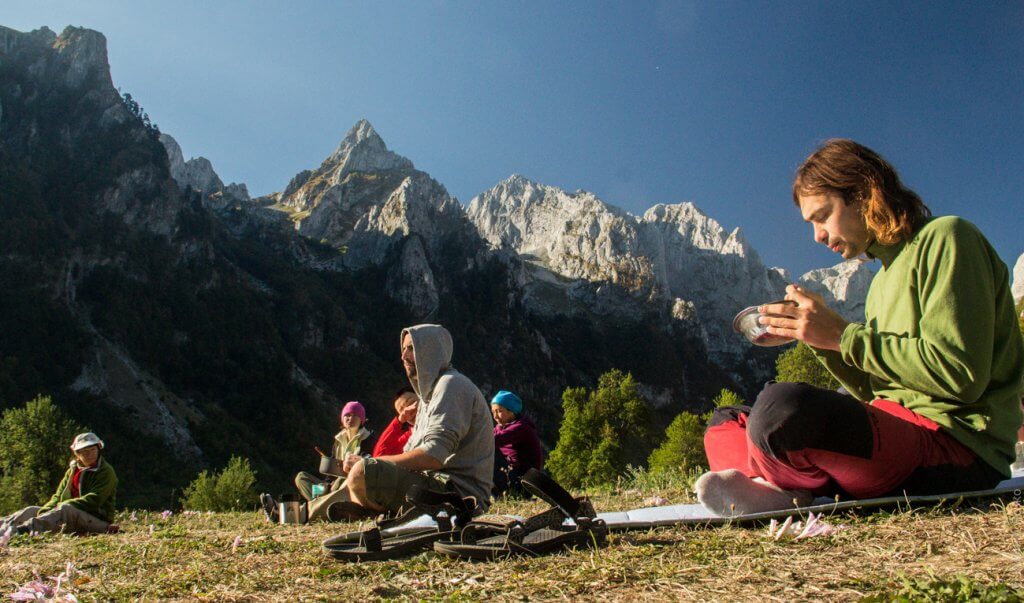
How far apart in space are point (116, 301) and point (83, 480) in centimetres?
10358

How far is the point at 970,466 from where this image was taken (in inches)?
135

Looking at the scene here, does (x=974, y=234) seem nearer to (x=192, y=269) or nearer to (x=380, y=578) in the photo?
(x=380, y=578)

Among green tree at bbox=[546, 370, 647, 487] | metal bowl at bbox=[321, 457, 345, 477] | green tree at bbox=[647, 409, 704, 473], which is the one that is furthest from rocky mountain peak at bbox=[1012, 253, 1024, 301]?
metal bowl at bbox=[321, 457, 345, 477]

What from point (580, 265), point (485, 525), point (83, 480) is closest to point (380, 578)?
point (485, 525)

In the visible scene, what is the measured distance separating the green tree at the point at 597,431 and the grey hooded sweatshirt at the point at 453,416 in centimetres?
2990

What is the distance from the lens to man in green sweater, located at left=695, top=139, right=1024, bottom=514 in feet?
10.1

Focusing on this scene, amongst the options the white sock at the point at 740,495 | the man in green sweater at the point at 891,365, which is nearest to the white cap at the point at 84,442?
the white sock at the point at 740,495

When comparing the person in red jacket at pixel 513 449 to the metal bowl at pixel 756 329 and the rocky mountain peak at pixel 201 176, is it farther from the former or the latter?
the rocky mountain peak at pixel 201 176

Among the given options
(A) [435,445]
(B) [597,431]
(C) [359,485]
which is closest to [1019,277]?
(B) [597,431]

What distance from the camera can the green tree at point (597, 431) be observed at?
35188mm

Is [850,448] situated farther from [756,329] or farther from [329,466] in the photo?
[329,466]

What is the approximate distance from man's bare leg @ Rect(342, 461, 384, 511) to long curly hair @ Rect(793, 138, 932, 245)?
382 centimetres

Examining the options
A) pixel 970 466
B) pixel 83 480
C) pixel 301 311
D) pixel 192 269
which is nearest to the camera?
pixel 970 466

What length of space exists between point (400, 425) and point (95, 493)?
4030 millimetres
